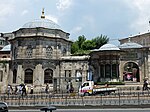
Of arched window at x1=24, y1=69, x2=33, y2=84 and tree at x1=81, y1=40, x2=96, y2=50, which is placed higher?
tree at x1=81, y1=40, x2=96, y2=50

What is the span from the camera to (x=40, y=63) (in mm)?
38812

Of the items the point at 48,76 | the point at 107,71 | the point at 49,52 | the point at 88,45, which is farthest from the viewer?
the point at 88,45

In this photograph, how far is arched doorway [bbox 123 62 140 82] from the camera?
39.2 meters

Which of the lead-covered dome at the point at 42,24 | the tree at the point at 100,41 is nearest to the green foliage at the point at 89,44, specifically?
the tree at the point at 100,41

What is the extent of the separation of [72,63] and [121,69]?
27.3ft

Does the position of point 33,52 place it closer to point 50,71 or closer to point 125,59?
point 50,71

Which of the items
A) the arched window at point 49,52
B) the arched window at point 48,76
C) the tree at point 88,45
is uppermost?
the tree at point 88,45

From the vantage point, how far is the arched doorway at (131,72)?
39.2 metres

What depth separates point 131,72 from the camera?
39344 millimetres

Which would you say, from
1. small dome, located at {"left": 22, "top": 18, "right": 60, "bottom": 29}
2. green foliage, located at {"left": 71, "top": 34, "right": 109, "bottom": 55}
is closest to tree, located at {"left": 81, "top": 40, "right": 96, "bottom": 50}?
green foliage, located at {"left": 71, "top": 34, "right": 109, "bottom": 55}

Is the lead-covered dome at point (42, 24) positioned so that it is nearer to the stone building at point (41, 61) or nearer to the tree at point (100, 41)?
the stone building at point (41, 61)

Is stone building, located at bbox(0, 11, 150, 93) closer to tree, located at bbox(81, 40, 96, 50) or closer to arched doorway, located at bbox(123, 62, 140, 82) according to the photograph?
arched doorway, located at bbox(123, 62, 140, 82)

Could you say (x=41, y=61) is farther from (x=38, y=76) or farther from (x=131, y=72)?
(x=131, y=72)

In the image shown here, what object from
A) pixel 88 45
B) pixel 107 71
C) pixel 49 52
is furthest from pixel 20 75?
pixel 88 45
